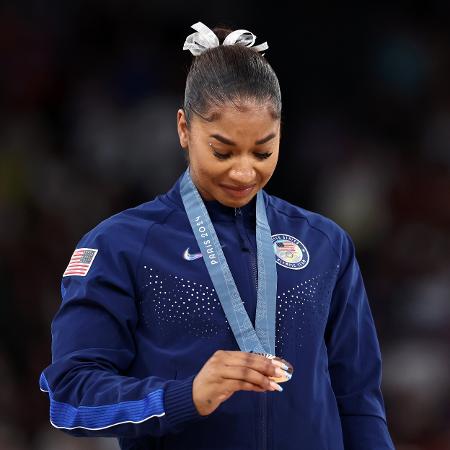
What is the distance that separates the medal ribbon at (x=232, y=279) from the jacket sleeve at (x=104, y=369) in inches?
7.3

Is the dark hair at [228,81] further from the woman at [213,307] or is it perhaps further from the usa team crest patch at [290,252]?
the usa team crest patch at [290,252]

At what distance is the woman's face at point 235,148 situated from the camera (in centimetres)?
265

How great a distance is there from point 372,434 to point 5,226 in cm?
492

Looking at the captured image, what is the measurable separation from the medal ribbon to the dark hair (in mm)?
217

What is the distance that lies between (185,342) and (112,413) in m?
0.26

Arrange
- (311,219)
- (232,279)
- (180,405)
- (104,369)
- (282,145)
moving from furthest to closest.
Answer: (282,145) → (311,219) → (232,279) → (104,369) → (180,405)

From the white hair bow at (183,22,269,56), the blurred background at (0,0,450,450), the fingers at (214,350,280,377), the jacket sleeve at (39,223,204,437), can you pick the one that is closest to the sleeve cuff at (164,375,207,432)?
the jacket sleeve at (39,223,204,437)

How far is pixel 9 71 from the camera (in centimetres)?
812

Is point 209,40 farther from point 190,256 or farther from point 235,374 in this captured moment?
point 235,374

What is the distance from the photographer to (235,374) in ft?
7.59

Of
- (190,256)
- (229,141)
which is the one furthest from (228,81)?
(190,256)

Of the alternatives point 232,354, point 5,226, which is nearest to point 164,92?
point 5,226

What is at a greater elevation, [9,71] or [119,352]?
[119,352]

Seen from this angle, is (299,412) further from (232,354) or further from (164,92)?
(164,92)
